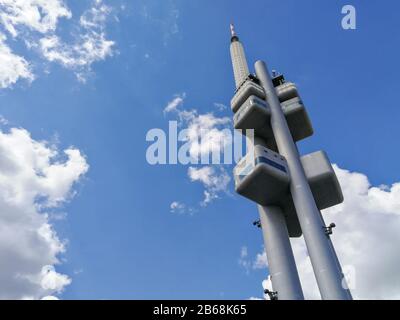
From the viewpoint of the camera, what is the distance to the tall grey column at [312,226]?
2509cm

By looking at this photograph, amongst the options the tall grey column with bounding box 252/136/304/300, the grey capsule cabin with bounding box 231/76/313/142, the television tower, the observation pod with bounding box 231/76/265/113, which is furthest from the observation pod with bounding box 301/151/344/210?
the observation pod with bounding box 231/76/265/113

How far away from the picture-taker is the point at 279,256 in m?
29.8

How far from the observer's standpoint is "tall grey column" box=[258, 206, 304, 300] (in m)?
27.7

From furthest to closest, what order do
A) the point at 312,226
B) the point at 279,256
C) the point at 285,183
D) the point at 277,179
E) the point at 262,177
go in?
the point at 285,183 → the point at 277,179 → the point at 262,177 → the point at 279,256 → the point at 312,226

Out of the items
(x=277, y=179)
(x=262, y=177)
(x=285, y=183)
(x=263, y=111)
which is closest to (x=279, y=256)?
(x=285, y=183)

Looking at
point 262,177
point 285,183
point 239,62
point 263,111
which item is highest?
point 239,62

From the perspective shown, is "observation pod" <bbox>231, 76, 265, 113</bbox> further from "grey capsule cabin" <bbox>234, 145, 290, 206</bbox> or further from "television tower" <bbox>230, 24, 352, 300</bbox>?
"grey capsule cabin" <bbox>234, 145, 290, 206</bbox>

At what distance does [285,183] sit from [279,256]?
21.8ft

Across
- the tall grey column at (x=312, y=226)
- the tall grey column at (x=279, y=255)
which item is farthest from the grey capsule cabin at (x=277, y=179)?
the tall grey column at (x=279, y=255)

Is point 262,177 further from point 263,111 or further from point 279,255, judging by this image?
point 263,111

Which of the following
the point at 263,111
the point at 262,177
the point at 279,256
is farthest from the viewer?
the point at 263,111

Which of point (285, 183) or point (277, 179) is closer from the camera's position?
point (277, 179)
